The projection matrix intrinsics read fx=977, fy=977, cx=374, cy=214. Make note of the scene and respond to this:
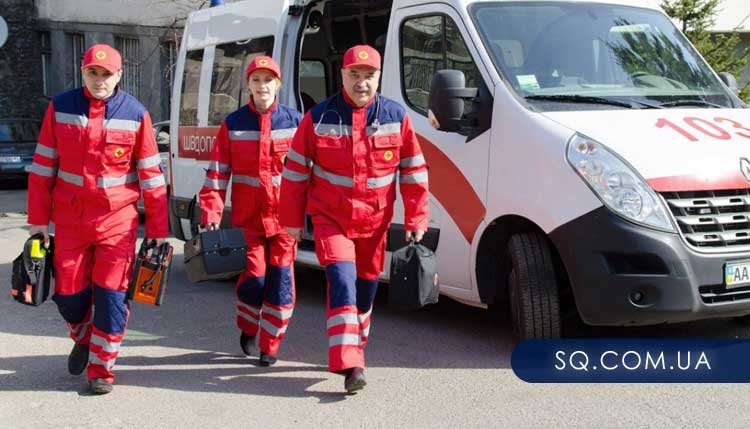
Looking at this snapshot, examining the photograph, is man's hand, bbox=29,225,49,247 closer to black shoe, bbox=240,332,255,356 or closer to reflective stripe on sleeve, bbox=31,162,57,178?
reflective stripe on sleeve, bbox=31,162,57,178

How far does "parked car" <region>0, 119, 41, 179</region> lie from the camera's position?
19234mm

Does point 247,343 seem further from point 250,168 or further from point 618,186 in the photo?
point 618,186

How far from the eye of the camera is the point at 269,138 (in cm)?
571

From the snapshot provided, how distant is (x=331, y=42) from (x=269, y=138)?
13.0 feet

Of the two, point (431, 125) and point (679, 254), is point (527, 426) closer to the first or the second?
point (679, 254)

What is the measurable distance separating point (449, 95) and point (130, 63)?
785 inches

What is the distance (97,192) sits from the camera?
16.6ft

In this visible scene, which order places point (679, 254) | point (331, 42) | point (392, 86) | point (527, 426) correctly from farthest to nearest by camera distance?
point (331, 42), point (392, 86), point (679, 254), point (527, 426)

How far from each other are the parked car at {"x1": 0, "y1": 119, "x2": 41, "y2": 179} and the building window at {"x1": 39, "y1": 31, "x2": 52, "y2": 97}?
6.39 metres

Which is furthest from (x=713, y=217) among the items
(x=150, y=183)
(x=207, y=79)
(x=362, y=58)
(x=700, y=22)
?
(x=700, y=22)

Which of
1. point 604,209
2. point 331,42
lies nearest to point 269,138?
point 604,209

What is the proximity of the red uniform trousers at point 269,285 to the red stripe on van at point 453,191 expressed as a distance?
987 mm

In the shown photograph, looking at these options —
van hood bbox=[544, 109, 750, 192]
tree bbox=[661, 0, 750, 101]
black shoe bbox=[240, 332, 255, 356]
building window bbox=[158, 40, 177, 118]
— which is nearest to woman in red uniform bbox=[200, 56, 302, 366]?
black shoe bbox=[240, 332, 255, 356]

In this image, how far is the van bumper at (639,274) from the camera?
498 centimetres
